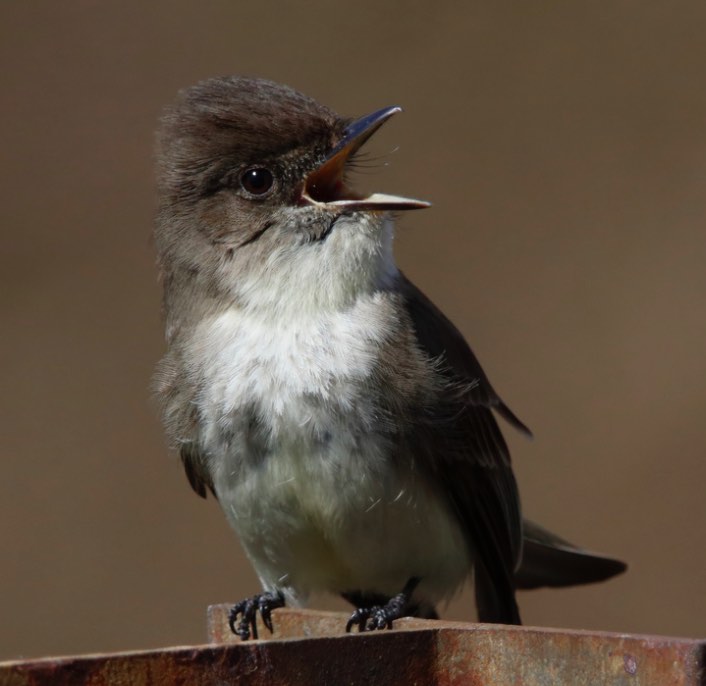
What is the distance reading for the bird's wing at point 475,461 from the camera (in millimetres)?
4074

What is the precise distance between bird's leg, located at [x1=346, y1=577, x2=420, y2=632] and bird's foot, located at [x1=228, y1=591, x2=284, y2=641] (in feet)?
0.93

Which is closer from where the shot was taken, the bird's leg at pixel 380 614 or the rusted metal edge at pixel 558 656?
the rusted metal edge at pixel 558 656

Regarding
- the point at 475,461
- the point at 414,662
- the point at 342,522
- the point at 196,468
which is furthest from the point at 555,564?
the point at 414,662

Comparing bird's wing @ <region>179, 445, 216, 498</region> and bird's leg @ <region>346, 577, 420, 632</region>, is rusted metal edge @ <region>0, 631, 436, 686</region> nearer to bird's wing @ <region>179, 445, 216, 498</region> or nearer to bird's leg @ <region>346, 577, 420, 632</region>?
bird's leg @ <region>346, 577, 420, 632</region>

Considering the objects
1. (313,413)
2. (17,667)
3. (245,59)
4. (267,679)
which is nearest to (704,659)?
(267,679)

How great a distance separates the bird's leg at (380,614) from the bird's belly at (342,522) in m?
0.14

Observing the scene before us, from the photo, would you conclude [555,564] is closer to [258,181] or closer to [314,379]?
[314,379]

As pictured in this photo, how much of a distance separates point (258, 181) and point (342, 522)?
0.92 metres

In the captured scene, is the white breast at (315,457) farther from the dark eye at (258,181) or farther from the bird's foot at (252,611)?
the dark eye at (258,181)

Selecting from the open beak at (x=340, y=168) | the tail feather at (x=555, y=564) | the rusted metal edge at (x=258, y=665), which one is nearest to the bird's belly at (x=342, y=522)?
the tail feather at (x=555, y=564)

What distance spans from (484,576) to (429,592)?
11.4 inches

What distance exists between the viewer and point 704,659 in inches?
83.0

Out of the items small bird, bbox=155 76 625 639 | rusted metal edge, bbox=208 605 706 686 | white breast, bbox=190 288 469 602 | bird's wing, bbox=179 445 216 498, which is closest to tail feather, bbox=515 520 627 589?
small bird, bbox=155 76 625 639

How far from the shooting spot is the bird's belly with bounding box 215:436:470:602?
376cm
